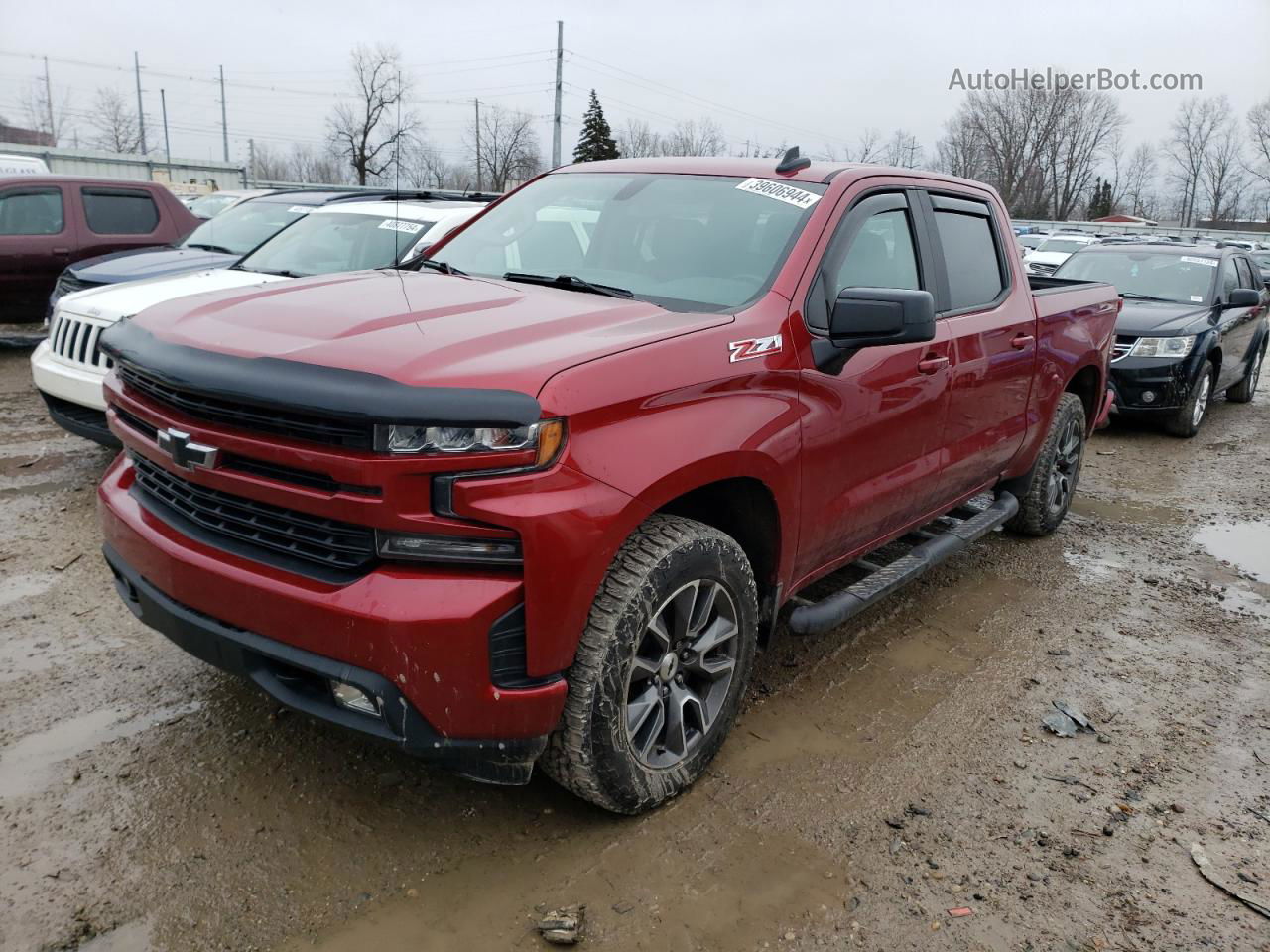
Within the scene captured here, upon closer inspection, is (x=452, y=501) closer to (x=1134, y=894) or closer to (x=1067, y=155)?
(x=1134, y=894)

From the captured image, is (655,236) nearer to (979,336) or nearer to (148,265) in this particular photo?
(979,336)

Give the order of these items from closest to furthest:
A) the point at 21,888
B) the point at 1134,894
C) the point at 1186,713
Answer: the point at 21,888 < the point at 1134,894 < the point at 1186,713

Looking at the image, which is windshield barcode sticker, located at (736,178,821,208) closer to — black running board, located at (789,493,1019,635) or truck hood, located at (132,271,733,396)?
truck hood, located at (132,271,733,396)

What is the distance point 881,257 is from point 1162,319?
6673 mm

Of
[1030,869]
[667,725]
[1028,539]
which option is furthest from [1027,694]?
[1028,539]

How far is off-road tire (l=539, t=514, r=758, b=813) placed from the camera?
8.32 ft

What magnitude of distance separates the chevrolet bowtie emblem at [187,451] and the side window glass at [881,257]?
2029 mm

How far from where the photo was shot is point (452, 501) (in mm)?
2281

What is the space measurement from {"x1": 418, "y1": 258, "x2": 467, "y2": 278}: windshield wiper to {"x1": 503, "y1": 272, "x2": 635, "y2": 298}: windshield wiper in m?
0.25

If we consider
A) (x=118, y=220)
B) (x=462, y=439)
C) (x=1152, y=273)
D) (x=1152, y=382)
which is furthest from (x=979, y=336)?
(x=118, y=220)

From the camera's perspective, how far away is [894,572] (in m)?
3.94

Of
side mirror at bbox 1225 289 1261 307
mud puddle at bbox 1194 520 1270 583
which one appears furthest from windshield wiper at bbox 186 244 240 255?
side mirror at bbox 1225 289 1261 307

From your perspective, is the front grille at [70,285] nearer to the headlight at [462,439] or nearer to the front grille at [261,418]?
the front grille at [261,418]

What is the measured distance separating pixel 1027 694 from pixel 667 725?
1.74 m
